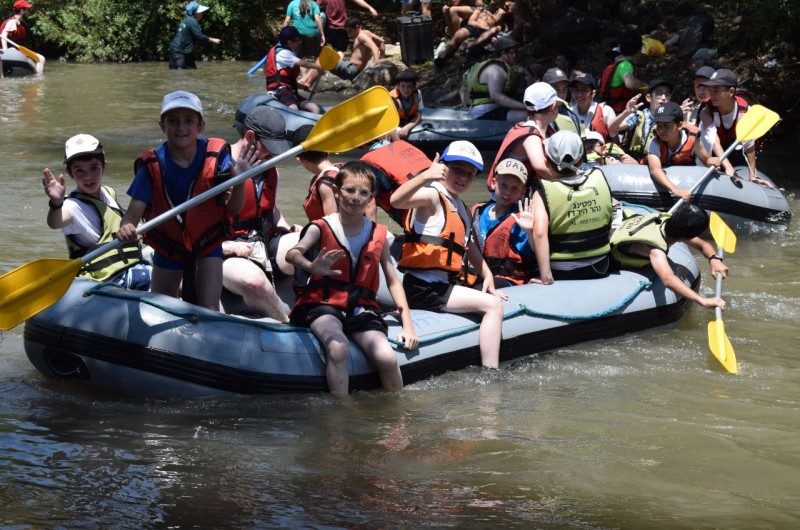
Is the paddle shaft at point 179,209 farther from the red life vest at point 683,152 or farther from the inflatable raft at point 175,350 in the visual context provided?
the red life vest at point 683,152

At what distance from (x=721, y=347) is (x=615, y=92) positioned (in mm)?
5358

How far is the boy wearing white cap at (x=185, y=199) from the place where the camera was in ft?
15.5

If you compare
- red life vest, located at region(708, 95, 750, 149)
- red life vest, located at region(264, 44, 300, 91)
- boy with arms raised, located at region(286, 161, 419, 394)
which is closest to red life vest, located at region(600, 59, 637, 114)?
red life vest, located at region(708, 95, 750, 149)

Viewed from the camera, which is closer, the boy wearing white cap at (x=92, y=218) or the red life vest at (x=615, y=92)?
the boy wearing white cap at (x=92, y=218)

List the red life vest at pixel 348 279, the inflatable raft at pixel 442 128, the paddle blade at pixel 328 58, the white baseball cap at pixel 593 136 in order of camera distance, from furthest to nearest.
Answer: the paddle blade at pixel 328 58, the inflatable raft at pixel 442 128, the white baseball cap at pixel 593 136, the red life vest at pixel 348 279

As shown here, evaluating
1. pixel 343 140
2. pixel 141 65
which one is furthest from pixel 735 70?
pixel 141 65

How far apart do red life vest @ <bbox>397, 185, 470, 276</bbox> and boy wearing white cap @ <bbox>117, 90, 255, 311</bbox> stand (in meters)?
0.89

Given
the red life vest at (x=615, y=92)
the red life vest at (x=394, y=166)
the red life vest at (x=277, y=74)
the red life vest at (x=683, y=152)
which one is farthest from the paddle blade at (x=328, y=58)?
the red life vest at (x=394, y=166)

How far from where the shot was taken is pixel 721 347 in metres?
5.50

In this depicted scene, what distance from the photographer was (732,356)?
217 inches

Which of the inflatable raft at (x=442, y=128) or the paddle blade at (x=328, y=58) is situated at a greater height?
the paddle blade at (x=328, y=58)

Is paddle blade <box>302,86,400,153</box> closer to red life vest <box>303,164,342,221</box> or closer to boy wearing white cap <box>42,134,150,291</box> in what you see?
red life vest <box>303,164,342,221</box>

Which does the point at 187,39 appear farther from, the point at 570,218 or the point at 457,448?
the point at 457,448

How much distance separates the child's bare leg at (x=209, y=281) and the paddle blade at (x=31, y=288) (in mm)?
537
